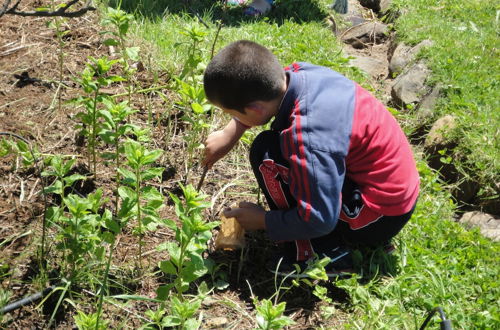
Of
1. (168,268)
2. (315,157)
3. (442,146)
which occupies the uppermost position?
(315,157)

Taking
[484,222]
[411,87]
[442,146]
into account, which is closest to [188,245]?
[484,222]

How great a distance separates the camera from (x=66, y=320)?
226 centimetres

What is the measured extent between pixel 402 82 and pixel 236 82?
2.44m

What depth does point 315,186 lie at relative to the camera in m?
2.28

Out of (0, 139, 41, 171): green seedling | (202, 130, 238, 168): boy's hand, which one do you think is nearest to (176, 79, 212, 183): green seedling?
(202, 130, 238, 168): boy's hand

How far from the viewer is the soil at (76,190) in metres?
2.31

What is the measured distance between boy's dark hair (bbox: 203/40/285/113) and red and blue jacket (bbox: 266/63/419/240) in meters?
0.10

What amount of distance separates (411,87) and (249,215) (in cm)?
226

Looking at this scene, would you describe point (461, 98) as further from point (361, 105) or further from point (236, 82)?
point (236, 82)

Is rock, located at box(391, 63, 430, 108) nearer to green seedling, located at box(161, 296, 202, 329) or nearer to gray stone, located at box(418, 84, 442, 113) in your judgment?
gray stone, located at box(418, 84, 442, 113)

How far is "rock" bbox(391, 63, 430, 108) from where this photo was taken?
14.1 ft

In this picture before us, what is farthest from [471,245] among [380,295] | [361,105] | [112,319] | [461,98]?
[112,319]

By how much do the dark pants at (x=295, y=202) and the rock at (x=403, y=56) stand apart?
2378 mm

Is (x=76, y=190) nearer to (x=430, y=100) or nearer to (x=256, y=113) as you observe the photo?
(x=256, y=113)
